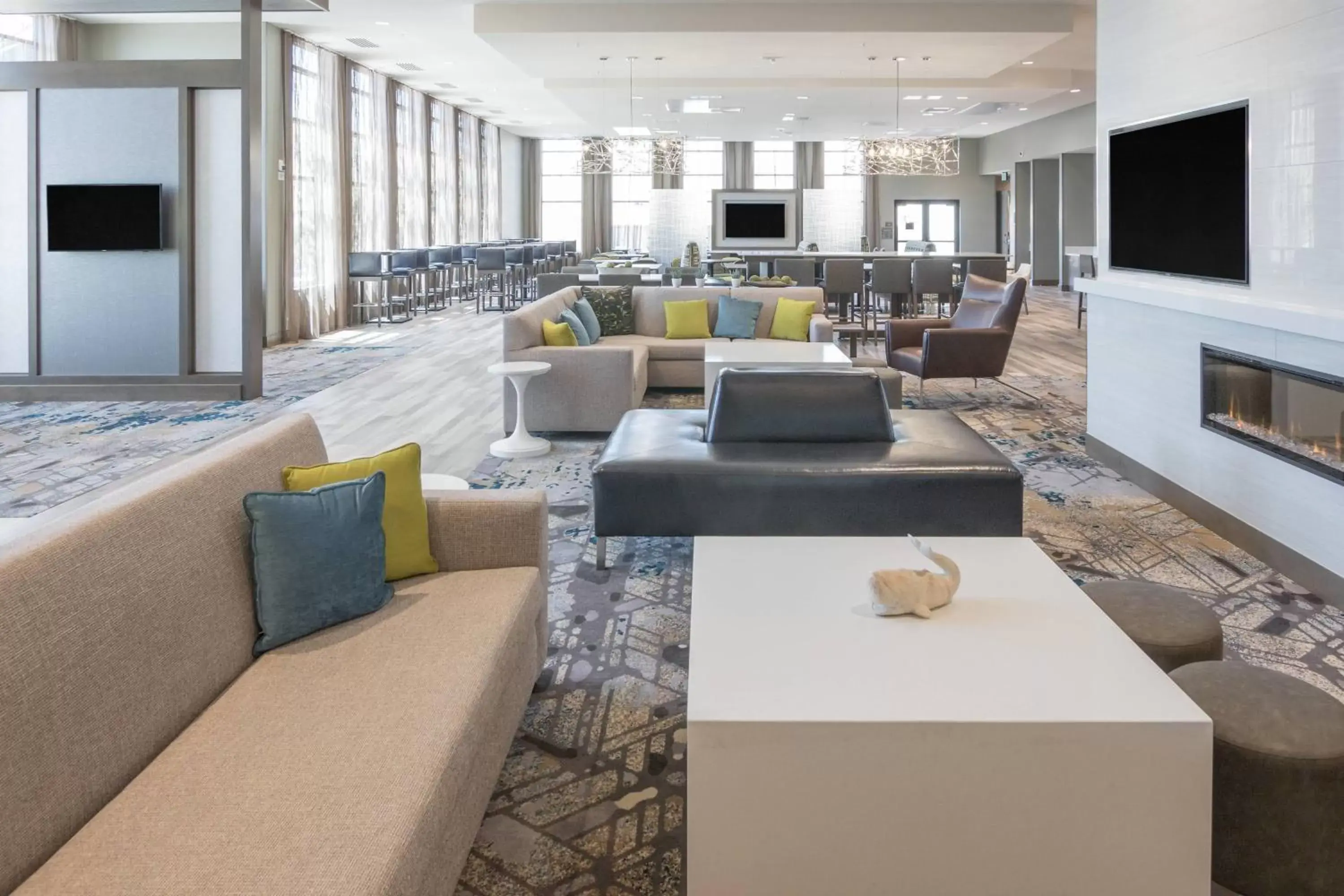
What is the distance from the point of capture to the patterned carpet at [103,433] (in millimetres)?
5406

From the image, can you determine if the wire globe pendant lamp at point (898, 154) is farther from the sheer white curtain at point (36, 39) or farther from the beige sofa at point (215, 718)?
the beige sofa at point (215, 718)

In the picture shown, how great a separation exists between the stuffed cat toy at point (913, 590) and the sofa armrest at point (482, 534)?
0.91m

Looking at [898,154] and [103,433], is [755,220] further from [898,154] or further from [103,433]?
[103,433]

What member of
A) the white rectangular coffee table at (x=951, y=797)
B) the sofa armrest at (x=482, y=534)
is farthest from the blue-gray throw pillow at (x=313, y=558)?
the white rectangular coffee table at (x=951, y=797)

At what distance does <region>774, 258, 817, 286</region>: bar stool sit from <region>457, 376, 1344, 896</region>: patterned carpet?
607 centimetres

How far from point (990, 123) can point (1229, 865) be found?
727 inches

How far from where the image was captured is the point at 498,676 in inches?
85.6

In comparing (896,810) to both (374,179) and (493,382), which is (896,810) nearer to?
(493,382)

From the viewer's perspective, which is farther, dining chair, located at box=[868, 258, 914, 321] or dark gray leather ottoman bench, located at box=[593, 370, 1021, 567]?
dining chair, located at box=[868, 258, 914, 321]

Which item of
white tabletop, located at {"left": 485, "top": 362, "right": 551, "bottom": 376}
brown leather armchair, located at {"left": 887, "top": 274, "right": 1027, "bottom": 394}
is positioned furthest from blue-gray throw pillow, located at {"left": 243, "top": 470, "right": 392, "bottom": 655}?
brown leather armchair, located at {"left": 887, "top": 274, "right": 1027, "bottom": 394}

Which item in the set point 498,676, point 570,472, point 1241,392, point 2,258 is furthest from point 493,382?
point 498,676

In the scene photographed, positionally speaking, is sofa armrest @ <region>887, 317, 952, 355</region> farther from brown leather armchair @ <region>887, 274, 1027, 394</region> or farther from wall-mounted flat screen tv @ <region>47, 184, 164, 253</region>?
wall-mounted flat screen tv @ <region>47, 184, 164, 253</region>

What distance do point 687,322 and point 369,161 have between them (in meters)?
8.04

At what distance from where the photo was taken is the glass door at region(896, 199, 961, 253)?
23.5 m
